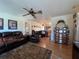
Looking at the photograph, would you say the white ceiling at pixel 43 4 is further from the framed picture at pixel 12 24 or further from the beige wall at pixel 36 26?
the beige wall at pixel 36 26

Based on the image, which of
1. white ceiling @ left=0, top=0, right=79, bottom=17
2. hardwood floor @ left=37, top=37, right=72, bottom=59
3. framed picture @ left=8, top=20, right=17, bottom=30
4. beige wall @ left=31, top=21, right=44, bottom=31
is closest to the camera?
hardwood floor @ left=37, top=37, right=72, bottom=59

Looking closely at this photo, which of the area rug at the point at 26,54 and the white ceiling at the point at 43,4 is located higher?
the white ceiling at the point at 43,4

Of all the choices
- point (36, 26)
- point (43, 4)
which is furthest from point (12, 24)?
point (36, 26)

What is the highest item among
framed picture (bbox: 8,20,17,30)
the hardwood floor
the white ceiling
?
the white ceiling

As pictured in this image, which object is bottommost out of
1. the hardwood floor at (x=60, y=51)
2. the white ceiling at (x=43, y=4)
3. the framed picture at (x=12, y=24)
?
the hardwood floor at (x=60, y=51)

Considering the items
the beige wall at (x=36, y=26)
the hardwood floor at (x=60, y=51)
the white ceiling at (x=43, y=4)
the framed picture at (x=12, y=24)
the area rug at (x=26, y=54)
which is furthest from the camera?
the beige wall at (x=36, y=26)

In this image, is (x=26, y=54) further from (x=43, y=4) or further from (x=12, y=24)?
(x=12, y=24)

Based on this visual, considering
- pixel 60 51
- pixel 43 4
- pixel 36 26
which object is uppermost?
pixel 43 4

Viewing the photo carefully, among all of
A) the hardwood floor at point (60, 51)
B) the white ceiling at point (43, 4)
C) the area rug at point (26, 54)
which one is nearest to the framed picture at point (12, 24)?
the white ceiling at point (43, 4)

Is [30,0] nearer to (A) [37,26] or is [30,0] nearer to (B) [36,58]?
(B) [36,58]

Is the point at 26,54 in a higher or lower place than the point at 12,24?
lower

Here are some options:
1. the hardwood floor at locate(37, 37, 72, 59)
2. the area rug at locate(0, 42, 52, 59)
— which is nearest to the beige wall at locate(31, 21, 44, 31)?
the hardwood floor at locate(37, 37, 72, 59)

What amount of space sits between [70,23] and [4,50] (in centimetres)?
531

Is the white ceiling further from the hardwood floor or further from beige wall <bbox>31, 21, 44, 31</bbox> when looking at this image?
beige wall <bbox>31, 21, 44, 31</bbox>
